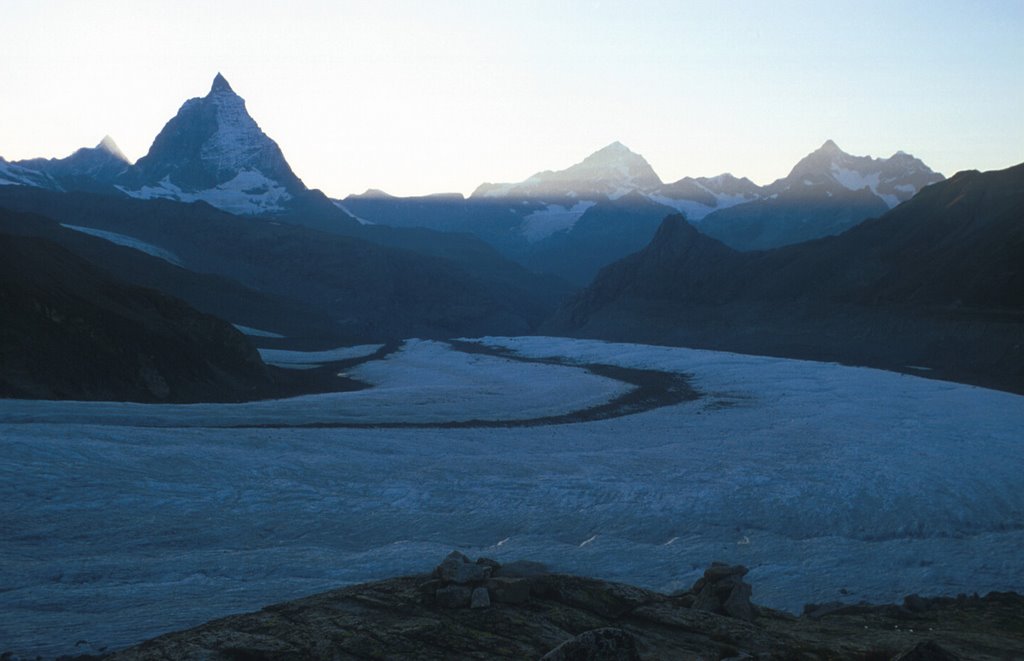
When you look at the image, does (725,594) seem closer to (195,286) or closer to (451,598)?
(451,598)

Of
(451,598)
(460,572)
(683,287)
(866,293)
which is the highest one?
(683,287)

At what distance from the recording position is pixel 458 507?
83.1 ft

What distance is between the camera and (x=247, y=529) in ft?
73.4

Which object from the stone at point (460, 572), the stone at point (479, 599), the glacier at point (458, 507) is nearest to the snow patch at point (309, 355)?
the glacier at point (458, 507)

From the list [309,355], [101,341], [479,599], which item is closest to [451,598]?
[479,599]

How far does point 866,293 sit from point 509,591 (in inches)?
4069

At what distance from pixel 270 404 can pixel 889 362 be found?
201ft

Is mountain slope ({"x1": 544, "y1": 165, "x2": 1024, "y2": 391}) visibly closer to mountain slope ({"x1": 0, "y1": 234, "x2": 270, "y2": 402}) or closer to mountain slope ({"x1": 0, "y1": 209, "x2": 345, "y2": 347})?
mountain slope ({"x1": 0, "y1": 209, "x2": 345, "y2": 347})

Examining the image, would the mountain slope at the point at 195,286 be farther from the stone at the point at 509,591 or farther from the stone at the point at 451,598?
the stone at the point at 451,598

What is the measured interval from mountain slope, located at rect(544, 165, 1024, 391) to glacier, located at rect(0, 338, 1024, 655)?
43858mm

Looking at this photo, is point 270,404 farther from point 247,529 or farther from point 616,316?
point 616,316

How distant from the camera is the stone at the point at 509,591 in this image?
46.8 ft

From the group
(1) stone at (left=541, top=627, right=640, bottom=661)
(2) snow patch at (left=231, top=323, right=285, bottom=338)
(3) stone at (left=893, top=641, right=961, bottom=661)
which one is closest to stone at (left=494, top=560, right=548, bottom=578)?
(1) stone at (left=541, top=627, right=640, bottom=661)

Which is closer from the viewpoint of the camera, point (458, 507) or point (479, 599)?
point (479, 599)
